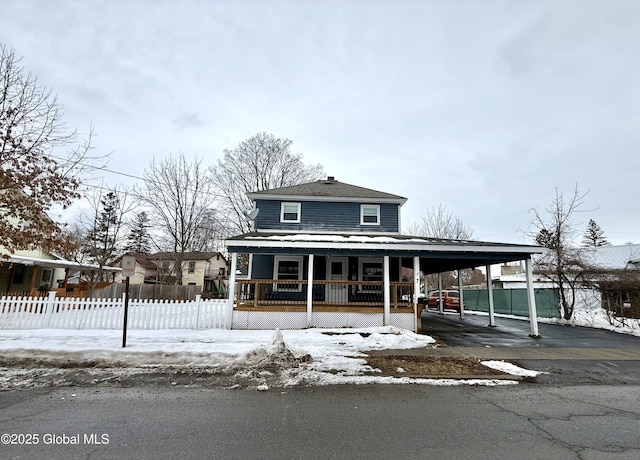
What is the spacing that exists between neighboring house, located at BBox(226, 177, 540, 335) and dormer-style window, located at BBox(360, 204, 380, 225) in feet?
0.17

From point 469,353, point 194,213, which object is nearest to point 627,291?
point 469,353

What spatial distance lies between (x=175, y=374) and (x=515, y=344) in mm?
9465

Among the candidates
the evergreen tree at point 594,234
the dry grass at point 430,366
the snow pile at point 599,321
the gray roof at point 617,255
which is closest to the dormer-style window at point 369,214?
the dry grass at point 430,366

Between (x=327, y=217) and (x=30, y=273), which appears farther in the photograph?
(x=30, y=273)

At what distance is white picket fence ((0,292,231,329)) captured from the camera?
407 inches

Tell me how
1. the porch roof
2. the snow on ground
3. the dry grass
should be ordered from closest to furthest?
1. the snow on ground
2. the dry grass
3. the porch roof

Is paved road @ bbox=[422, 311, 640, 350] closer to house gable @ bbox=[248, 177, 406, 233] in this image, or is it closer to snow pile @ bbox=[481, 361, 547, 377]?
snow pile @ bbox=[481, 361, 547, 377]

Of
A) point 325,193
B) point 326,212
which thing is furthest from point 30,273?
point 325,193

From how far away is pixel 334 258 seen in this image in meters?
15.7

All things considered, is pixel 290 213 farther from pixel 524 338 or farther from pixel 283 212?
pixel 524 338

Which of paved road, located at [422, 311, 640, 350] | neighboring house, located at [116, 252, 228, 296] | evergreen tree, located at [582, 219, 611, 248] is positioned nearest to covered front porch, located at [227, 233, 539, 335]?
paved road, located at [422, 311, 640, 350]

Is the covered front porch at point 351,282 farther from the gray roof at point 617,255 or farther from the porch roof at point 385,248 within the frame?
the gray roof at point 617,255

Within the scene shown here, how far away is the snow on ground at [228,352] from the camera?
624cm

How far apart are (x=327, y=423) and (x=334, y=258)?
38.5 ft
